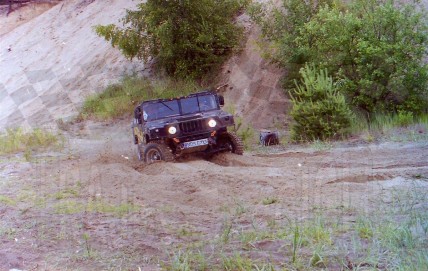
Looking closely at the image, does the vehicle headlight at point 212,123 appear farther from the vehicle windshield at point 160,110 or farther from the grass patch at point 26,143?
the grass patch at point 26,143

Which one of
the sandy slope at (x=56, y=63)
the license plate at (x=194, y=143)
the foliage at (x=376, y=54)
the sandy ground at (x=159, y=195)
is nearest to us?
the sandy ground at (x=159, y=195)

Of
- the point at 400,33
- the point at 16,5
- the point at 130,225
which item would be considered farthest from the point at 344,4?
the point at 16,5

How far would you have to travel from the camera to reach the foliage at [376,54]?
1988 centimetres

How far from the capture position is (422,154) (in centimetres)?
1332

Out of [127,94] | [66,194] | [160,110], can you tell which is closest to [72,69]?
[127,94]

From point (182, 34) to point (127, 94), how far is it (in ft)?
12.1

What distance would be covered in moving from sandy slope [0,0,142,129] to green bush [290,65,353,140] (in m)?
13.1

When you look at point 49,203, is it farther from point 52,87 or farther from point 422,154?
point 52,87

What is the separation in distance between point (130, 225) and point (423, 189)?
405 centimetres

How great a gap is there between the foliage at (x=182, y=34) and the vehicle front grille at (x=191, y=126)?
11083mm

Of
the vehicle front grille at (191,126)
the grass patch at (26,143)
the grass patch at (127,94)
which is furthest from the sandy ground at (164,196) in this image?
the grass patch at (127,94)

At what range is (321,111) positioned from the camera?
→ 707 inches

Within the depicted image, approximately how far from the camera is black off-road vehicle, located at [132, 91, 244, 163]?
13969mm

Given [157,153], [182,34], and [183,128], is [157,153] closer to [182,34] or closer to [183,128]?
[183,128]
